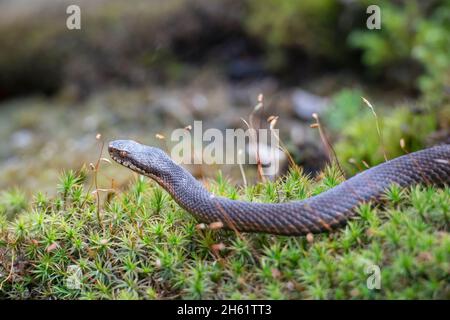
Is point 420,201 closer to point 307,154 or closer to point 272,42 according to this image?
point 307,154

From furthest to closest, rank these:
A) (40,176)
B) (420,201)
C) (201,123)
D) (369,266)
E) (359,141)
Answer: (201,123) < (40,176) < (359,141) < (420,201) < (369,266)

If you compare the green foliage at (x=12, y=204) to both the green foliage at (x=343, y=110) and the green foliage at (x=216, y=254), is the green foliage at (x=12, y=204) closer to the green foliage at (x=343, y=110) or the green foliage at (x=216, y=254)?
the green foliage at (x=216, y=254)

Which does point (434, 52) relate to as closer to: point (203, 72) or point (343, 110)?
point (343, 110)

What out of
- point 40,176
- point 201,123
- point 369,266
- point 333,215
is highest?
point 201,123

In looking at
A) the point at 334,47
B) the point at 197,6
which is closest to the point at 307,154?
the point at 334,47

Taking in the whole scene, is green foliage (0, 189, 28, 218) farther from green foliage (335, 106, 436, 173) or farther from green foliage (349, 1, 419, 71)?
green foliage (349, 1, 419, 71)

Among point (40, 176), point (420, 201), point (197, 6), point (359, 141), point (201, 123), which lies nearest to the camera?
point (420, 201)

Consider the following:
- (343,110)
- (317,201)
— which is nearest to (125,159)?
(317,201)
